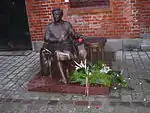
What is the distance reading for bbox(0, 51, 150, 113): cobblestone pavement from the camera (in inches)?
164

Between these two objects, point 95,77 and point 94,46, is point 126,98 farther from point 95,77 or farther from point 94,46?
point 94,46

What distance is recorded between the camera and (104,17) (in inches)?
283

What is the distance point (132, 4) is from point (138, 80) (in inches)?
105

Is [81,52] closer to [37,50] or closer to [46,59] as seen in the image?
[46,59]

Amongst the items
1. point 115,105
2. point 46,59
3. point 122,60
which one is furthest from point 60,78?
point 122,60

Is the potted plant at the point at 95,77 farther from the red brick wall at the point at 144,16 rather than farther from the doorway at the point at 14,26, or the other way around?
the doorway at the point at 14,26

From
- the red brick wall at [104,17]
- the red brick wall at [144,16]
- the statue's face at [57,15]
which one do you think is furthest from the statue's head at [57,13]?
the red brick wall at [144,16]

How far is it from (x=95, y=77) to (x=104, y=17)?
111 inches

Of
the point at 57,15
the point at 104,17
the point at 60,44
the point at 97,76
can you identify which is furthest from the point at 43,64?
the point at 104,17

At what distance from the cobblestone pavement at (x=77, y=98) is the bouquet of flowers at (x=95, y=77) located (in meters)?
0.20

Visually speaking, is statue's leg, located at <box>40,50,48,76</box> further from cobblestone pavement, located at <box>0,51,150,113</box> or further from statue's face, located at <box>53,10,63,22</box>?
statue's face, located at <box>53,10,63,22</box>

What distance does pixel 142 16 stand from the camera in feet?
23.1

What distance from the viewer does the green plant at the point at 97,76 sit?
4.74m

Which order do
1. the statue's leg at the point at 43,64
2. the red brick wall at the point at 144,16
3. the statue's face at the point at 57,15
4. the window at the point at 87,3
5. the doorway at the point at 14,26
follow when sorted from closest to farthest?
the statue's face at the point at 57,15 < the statue's leg at the point at 43,64 < the red brick wall at the point at 144,16 < the window at the point at 87,3 < the doorway at the point at 14,26
